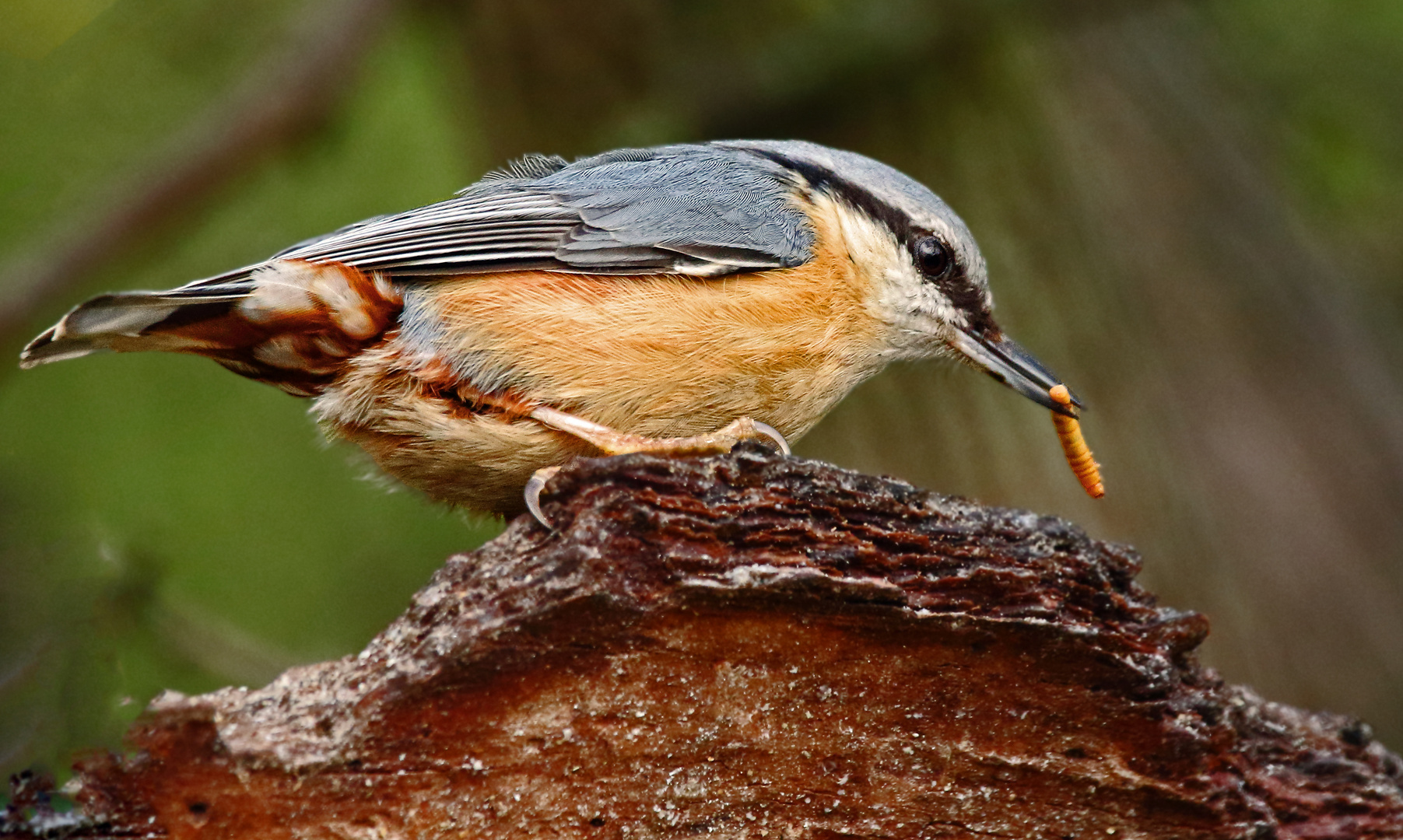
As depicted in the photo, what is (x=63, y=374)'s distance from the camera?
5633 mm

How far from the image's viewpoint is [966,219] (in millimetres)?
5371

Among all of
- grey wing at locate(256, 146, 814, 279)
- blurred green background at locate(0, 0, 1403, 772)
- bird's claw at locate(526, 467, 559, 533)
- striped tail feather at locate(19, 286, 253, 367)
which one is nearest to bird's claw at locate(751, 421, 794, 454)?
grey wing at locate(256, 146, 814, 279)

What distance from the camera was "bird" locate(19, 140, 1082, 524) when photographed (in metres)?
3.00

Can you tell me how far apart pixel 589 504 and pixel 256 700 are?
0.71 meters

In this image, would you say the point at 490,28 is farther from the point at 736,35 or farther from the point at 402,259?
the point at 402,259

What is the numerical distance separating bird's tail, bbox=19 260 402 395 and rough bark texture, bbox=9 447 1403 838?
0.83m

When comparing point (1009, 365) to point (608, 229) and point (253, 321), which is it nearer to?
point (608, 229)

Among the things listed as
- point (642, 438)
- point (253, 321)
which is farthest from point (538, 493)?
point (253, 321)

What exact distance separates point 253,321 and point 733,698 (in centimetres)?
146

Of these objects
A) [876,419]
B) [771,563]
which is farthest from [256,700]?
[876,419]

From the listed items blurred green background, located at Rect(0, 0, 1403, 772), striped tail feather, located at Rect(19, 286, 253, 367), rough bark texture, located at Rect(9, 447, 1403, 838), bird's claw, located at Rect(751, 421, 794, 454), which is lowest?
rough bark texture, located at Rect(9, 447, 1403, 838)

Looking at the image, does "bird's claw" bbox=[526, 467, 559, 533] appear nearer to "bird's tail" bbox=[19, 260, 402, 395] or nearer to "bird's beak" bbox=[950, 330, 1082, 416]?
"bird's tail" bbox=[19, 260, 402, 395]

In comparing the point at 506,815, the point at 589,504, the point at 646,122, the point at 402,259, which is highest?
the point at 646,122

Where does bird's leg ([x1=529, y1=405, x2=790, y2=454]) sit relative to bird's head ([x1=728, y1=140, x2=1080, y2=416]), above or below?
below
